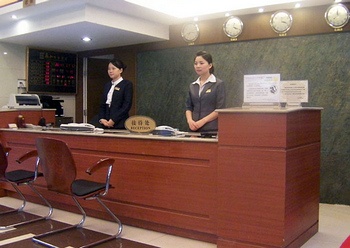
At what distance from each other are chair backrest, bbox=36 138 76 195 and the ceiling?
6.48 feet

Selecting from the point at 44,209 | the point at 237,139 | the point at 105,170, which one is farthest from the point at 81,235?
the point at 237,139

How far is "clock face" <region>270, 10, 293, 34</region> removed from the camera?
15.5 ft

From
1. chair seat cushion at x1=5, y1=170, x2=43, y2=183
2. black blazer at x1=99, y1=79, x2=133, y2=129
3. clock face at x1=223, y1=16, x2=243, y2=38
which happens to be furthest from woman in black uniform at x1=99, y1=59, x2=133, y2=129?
clock face at x1=223, y1=16, x2=243, y2=38

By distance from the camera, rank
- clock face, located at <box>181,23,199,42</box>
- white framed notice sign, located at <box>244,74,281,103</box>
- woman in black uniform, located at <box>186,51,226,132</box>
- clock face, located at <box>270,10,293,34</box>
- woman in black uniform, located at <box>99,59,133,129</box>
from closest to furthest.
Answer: white framed notice sign, located at <box>244,74,281,103</box>, woman in black uniform, located at <box>186,51,226,132</box>, woman in black uniform, located at <box>99,59,133,129</box>, clock face, located at <box>270,10,293,34</box>, clock face, located at <box>181,23,199,42</box>

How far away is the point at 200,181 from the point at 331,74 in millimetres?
2472

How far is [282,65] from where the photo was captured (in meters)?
4.82

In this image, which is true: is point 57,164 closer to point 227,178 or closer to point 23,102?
point 227,178

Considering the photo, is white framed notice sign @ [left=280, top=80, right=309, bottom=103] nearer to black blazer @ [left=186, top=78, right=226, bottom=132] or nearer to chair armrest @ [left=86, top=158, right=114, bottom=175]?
black blazer @ [left=186, top=78, right=226, bottom=132]

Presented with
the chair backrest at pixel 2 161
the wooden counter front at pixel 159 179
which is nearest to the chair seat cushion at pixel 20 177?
the chair backrest at pixel 2 161

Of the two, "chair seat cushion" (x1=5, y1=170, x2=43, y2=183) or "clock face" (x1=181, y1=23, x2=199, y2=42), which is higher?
"clock face" (x1=181, y1=23, x2=199, y2=42)

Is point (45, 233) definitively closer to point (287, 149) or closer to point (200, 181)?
point (200, 181)

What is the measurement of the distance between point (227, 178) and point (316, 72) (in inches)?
97.3

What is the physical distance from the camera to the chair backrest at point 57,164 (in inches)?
120

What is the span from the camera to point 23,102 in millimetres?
5262
